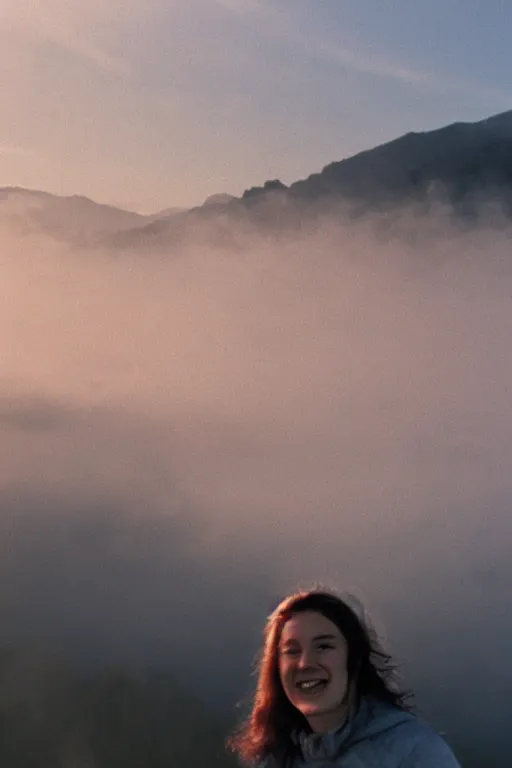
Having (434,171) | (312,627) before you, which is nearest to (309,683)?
(312,627)

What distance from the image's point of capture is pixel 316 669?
213 centimetres

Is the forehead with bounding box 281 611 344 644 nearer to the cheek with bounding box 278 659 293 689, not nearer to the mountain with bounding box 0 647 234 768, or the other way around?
the cheek with bounding box 278 659 293 689

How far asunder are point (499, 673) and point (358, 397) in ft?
26.2

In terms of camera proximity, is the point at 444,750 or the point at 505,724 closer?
the point at 444,750

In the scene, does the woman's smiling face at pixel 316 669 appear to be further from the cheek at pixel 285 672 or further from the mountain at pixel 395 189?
the mountain at pixel 395 189

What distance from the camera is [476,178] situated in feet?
90.1

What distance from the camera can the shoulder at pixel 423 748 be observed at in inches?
74.1

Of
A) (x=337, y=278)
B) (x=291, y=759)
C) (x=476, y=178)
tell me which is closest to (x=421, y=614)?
(x=337, y=278)

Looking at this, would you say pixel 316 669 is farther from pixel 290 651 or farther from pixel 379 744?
pixel 379 744

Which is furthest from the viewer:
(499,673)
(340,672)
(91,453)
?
(91,453)

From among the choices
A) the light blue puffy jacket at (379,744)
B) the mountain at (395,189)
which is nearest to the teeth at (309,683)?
the light blue puffy jacket at (379,744)

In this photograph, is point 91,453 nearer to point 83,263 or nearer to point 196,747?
Result: point 83,263

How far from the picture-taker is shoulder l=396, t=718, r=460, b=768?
1.88 m

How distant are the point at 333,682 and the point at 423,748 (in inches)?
11.1
